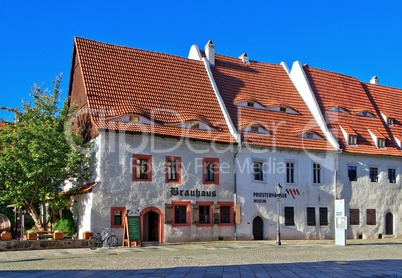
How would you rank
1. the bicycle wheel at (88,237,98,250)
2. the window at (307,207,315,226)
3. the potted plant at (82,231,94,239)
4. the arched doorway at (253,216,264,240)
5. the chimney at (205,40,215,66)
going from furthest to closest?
the chimney at (205,40,215,66) → the window at (307,207,315,226) → the arched doorway at (253,216,264,240) → the potted plant at (82,231,94,239) → the bicycle wheel at (88,237,98,250)

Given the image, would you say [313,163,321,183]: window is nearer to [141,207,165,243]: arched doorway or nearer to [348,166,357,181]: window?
[348,166,357,181]: window

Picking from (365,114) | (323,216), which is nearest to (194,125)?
(323,216)

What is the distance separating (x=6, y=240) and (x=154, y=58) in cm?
1594

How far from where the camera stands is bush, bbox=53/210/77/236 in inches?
1190

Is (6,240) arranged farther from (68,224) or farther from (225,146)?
(225,146)

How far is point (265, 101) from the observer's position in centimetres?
3812

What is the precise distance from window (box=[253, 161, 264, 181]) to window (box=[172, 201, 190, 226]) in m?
5.33

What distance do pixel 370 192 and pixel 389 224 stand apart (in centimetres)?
306

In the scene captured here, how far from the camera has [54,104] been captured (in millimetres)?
33344

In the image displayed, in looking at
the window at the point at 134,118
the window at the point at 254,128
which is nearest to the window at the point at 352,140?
the window at the point at 254,128

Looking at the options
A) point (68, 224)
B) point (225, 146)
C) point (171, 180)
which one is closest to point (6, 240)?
point (68, 224)

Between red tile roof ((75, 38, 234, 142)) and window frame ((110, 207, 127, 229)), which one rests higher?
red tile roof ((75, 38, 234, 142))

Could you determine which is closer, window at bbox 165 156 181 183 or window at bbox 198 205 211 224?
window at bbox 165 156 181 183

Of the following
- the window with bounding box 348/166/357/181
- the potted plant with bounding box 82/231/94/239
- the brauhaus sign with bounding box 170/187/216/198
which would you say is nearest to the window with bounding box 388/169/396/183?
the window with bounding box 348/166/357/181
